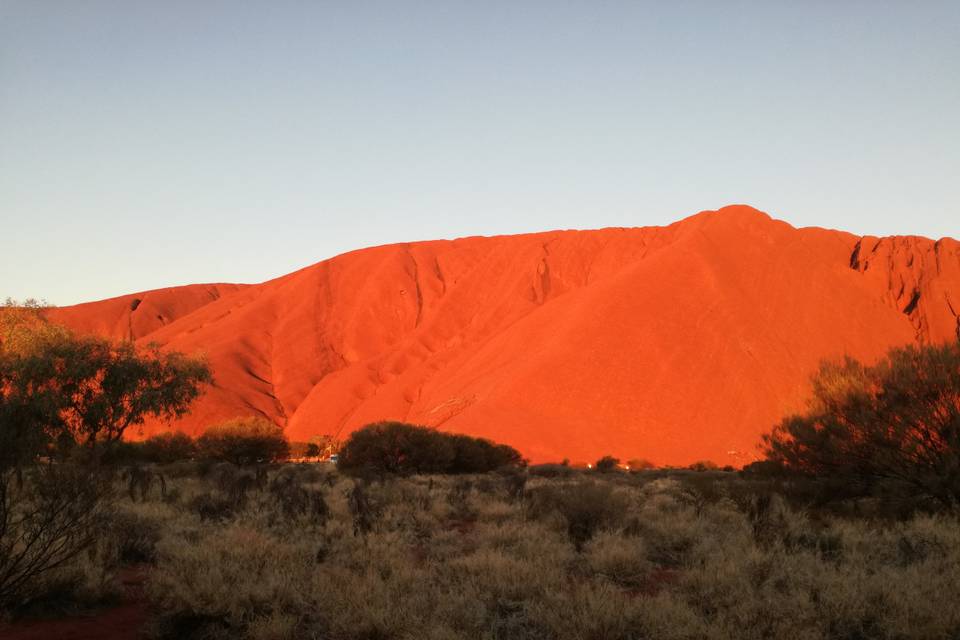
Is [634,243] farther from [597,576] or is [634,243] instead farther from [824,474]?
[597,576]

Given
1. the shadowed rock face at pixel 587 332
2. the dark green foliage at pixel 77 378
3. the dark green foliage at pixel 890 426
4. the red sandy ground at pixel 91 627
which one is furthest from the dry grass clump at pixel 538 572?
the shadowed rock face at pixel 587 332

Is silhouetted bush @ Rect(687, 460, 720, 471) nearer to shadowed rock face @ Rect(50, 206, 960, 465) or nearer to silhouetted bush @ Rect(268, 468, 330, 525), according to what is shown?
shadowed rock face @ Rect(50, 206, 960, 465)

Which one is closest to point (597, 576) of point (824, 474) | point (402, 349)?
point (824, 474)

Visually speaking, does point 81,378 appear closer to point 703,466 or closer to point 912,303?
point 703,466

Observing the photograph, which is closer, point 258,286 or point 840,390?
point 840,390

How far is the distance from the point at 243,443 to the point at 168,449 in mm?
5318

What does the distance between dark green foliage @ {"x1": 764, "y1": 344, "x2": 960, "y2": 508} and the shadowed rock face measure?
22.5 metres

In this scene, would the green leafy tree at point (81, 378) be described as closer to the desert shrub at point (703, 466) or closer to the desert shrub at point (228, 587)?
the desert shrub at point (228, 587)

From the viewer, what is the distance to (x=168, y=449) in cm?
3806

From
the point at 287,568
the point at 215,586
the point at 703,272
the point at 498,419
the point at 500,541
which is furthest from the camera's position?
the point at 703,272

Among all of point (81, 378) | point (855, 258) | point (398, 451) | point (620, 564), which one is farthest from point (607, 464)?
point (855, 258)

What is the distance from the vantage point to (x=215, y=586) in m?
7.40

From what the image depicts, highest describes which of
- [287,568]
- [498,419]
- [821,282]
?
[821,282]

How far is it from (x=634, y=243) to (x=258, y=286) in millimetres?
51699
